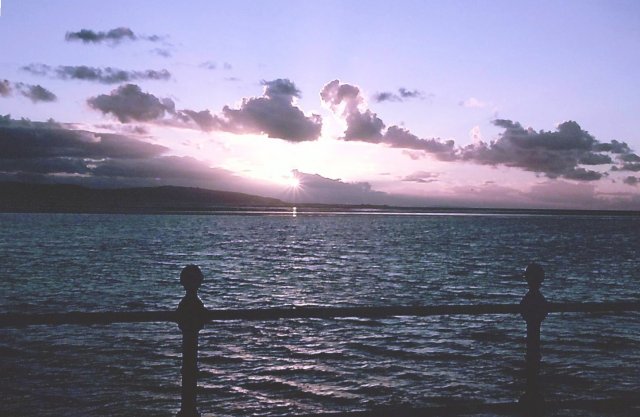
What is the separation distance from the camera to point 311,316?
413 centimetres

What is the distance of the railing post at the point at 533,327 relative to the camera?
450 centimetres

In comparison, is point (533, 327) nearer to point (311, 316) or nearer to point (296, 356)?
point (311, 316)

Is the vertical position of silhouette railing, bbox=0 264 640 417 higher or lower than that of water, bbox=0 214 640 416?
higher

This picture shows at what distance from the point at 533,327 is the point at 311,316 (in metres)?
1.73

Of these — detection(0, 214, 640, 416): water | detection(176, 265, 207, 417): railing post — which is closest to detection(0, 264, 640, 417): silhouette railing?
detection(176, 265, 207, 417): railing post

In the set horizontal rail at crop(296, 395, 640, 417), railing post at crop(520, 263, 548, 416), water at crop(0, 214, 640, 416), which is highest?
railing post at crop(520, 263, 548, 416)

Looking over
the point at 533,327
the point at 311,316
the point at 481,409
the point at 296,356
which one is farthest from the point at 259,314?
the point at 296,356

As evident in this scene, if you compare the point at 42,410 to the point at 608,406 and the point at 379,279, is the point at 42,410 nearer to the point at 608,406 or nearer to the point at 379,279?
the point at 608,406

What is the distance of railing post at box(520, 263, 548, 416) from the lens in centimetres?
450

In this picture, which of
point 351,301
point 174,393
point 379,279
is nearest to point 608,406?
point 174,393

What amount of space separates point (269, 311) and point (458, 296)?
25.7m

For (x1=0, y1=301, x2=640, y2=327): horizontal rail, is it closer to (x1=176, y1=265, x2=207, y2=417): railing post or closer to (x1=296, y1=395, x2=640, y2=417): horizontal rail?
(x1=176, y1=265, x2=207, y2=417): railing post

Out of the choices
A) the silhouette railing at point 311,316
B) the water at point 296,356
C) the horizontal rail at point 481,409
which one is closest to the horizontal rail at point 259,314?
the silhouette railing at point 311,316

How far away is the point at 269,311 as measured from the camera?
4.06 meters
